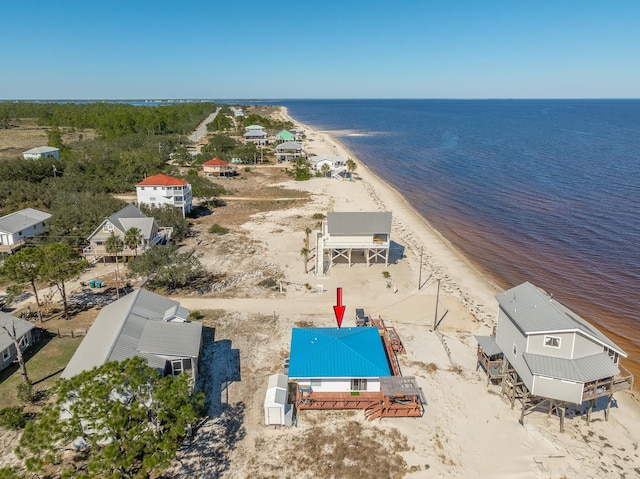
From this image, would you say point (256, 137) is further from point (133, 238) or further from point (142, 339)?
point (142, 339)

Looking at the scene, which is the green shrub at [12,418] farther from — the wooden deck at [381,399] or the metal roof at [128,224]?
the metal roof at [128,224]

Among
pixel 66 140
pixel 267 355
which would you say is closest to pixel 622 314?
pixel 267 355


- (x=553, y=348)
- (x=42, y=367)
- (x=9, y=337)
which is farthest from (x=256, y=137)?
(x=553, y=348)

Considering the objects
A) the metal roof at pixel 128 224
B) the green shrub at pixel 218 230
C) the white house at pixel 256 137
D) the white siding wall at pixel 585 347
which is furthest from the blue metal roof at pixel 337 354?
the white house at pixel 256 137

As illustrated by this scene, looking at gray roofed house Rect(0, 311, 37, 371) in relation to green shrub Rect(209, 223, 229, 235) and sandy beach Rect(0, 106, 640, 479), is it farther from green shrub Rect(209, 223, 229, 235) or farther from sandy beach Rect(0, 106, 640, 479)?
green shrub Rect(209, 223, 229, 235)

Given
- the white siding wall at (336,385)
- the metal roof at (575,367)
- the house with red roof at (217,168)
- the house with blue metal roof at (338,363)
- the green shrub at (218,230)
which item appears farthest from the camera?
the house with red roof at (217,168)

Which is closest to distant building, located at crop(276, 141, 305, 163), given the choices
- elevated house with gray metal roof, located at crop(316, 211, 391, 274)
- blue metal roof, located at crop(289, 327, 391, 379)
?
elevated house with gray metal roof, located at crop(316, 211, 391, 274)
